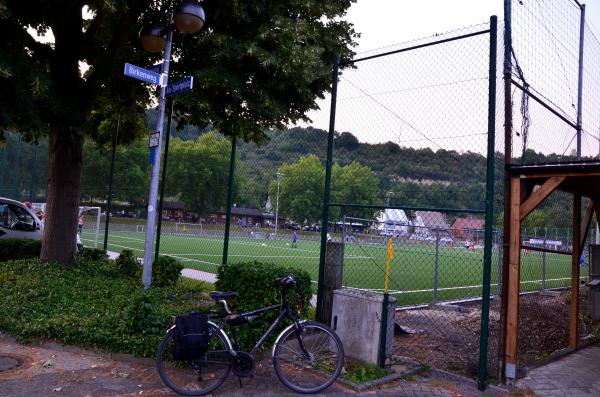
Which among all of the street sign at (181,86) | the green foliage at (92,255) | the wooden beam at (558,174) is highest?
the street sign at (181,86)

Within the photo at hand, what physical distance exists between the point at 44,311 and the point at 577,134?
941 cm

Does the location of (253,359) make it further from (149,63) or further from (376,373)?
(149,63)

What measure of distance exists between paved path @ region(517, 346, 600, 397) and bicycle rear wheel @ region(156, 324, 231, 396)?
3265mm

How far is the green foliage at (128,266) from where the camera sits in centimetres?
1092

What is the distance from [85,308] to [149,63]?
6.15 meters

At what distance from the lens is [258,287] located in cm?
643

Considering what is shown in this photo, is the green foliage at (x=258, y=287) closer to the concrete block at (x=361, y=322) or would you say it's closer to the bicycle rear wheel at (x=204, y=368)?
the concrete block at (x=361, y=322)

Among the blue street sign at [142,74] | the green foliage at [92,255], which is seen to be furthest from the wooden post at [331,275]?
the green foliage at [92,255]

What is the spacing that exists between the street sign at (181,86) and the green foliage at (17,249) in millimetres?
7349

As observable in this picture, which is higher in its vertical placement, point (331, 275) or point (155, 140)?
point (155, 140)

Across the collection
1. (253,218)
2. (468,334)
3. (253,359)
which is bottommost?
(468,334)

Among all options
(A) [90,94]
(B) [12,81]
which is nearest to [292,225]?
(A) [90,94]

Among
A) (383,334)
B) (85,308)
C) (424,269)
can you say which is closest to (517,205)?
(383,334)

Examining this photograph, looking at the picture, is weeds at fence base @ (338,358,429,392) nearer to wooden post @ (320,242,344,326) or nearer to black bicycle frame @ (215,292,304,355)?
black bicycle frame @ (215,292,304,355)
